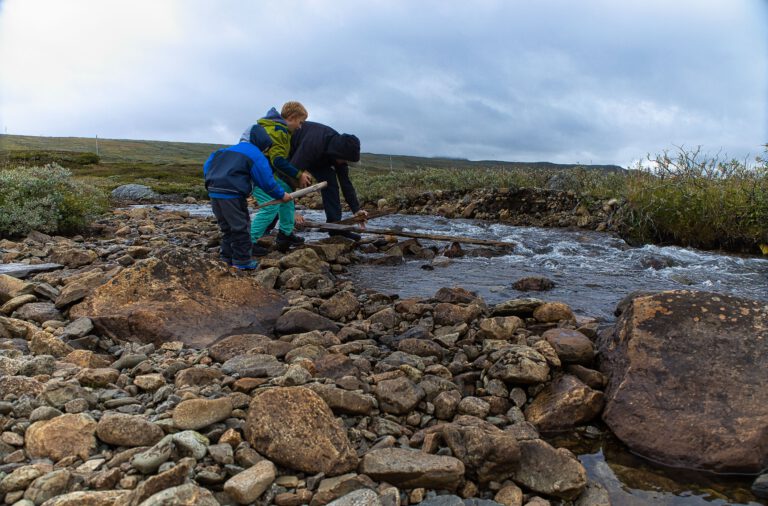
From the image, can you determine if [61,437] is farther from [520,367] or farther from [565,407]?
[565,407]

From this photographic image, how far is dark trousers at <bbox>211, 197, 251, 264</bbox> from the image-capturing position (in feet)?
23.7

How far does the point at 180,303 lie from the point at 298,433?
2680 millimetres

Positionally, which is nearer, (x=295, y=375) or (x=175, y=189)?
(x=295, y=375)

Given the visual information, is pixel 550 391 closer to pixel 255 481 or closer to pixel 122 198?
pixel 255 481

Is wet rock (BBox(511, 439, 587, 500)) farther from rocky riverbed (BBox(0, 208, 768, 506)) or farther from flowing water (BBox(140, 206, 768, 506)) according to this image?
flowing water (BBox(140, 206, 768, 506))

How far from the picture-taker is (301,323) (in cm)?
511

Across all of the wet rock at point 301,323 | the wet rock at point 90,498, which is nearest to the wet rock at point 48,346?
the wet rock at point 301,323

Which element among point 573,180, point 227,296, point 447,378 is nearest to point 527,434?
point 447,378

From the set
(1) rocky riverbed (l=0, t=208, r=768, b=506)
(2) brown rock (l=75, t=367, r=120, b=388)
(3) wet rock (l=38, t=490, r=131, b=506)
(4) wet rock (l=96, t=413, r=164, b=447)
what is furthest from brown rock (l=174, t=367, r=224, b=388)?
(3) wet rock (l=38, t=490, r=131, b=506)

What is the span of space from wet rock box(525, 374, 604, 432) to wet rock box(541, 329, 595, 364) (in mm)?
409

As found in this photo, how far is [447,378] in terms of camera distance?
407 cm

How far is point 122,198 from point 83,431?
94.5 feet

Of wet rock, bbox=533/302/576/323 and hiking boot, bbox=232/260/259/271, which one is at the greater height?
wet rock, bbox=533/302/576/323

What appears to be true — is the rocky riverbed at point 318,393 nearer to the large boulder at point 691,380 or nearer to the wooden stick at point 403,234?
the large boulder at point 691,380
